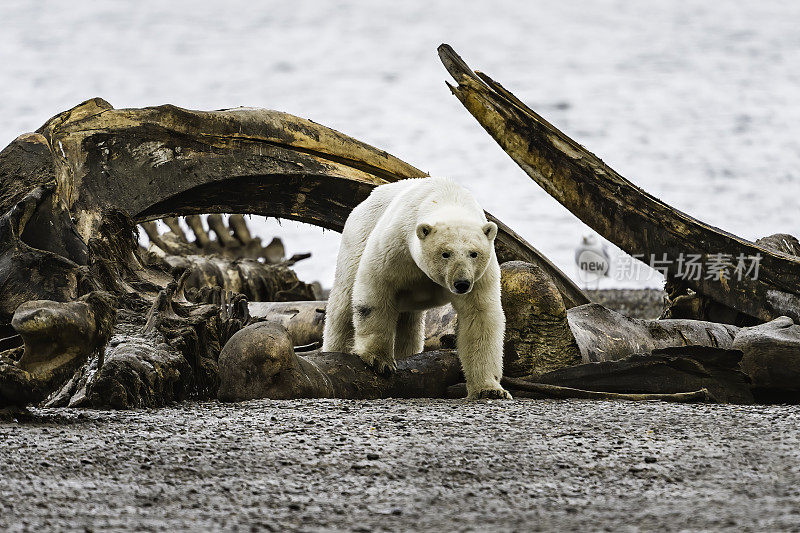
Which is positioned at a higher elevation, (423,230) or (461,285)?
(423,230)

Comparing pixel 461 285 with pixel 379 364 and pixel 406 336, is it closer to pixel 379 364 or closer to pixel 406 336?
pixel 379 364

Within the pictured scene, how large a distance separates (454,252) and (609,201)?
235cm

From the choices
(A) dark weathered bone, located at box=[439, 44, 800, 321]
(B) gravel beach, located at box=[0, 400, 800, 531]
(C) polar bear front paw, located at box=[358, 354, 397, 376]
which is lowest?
(B) gravel beach, located at box=[0, 400, 800, 531]

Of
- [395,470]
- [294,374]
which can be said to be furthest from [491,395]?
[395,470]

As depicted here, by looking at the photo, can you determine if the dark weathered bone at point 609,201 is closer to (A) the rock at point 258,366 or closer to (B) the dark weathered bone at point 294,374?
(B) the dark weathered bone at point 294,374

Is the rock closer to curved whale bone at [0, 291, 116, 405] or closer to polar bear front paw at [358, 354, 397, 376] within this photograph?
polar bear front paw at [358, 354, 397, 376]

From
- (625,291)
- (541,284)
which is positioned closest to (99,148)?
(541,284)

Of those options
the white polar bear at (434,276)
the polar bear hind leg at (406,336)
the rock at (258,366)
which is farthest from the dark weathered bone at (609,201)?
the rock at (258,366)

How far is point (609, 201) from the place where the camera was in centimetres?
664

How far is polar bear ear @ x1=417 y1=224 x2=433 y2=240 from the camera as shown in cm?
478

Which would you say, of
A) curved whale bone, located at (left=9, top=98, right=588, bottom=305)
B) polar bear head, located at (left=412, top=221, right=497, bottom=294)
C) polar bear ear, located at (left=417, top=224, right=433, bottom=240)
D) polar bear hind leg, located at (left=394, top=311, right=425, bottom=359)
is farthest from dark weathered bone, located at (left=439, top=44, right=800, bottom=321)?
polar bear ear, located at (left=417, top=224, right=433, bottom=240)

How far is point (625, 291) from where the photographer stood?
1516 cm

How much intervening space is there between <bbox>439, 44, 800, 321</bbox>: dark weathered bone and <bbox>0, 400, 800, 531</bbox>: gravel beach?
102 inches

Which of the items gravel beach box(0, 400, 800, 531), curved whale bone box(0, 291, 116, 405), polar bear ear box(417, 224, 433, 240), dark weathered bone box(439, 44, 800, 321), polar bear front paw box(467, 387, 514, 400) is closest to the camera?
gravel beach box(0, 400, 800, 531)
